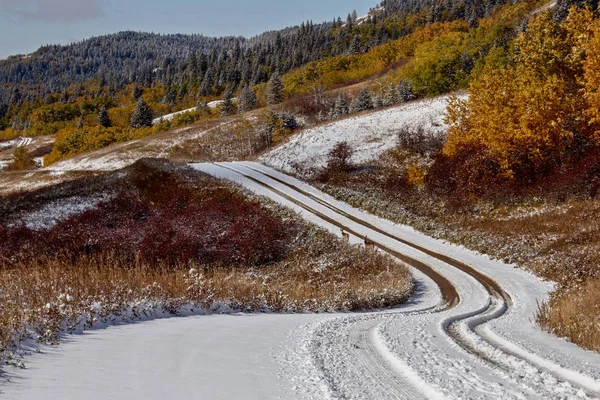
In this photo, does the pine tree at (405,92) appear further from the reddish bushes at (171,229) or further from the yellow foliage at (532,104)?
the reddish bushes at (171,229)

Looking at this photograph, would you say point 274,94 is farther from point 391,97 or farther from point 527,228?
point 527,228

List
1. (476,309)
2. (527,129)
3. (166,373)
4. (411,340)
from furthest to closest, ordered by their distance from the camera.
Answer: (527,129) < (476,309) < (411,340) < (166,373)

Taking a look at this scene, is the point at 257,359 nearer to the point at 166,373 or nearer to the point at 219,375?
the point at 219,375

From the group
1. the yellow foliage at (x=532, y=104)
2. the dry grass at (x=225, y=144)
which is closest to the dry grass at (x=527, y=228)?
the yellow foliage at (x=532, y=104)

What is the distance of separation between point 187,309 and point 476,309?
29.0ft

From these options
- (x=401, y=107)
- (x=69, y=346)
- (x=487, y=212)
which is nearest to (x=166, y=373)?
A: (x=69, y=346)

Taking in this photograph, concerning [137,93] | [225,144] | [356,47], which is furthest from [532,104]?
[137,93]

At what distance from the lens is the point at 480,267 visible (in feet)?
59.2

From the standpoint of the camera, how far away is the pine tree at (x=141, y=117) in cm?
10800

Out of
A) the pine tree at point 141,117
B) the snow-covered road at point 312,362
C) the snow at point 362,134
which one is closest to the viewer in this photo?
the snow-covered road at point 312,362

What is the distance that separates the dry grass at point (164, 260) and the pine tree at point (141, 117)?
238 feet

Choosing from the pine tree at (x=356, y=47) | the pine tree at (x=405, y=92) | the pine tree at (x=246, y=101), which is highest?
the pine tree at (x=356, y=47)

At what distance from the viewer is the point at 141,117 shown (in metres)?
109

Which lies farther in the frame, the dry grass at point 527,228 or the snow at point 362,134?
the snow at point 362,134
